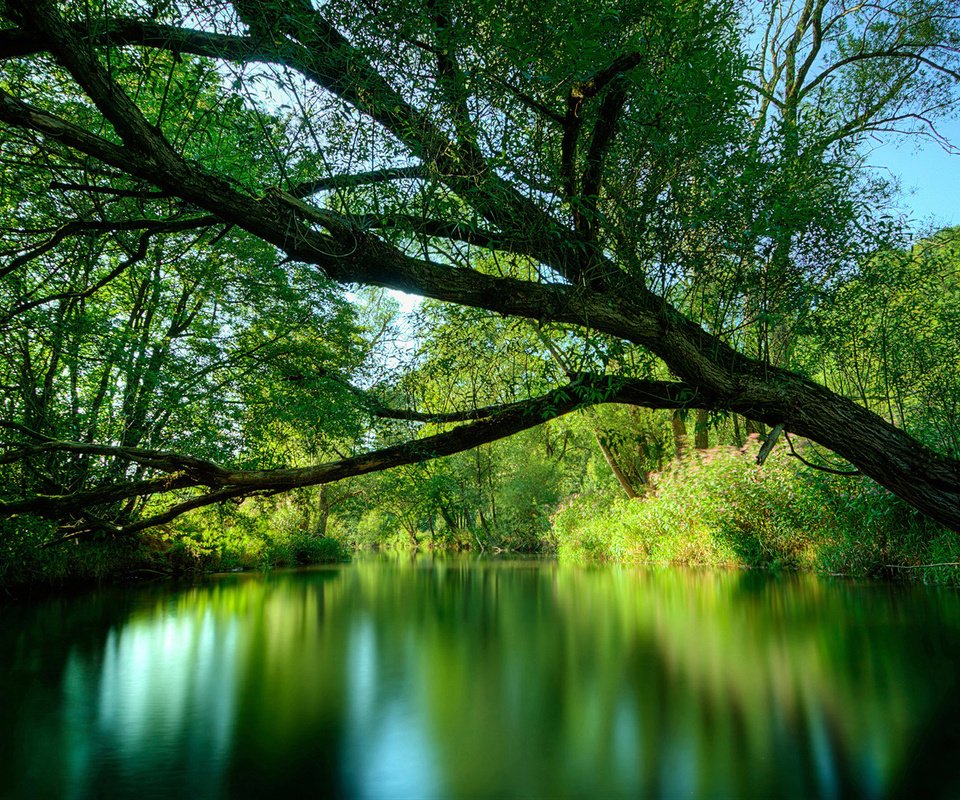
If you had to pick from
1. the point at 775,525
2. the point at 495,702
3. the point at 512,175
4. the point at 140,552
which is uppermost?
the point at 512,175

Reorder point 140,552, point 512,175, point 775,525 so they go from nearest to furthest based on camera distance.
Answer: point 512,175 → point 775,525 → point 140,552

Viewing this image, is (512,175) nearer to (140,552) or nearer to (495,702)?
(495,702)

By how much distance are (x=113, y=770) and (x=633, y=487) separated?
1972 cm

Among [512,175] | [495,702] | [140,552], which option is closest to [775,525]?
[495,702]

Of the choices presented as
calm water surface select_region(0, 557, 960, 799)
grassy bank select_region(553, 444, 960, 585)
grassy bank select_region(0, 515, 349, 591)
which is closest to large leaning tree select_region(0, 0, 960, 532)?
calm water surface select_region(0, 557, 960, 799)

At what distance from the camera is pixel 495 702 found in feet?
12.8

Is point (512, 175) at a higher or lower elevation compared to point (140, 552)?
higher

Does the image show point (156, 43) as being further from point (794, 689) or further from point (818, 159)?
point (794, 689)

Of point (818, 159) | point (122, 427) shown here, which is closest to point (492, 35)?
point (818, 159)

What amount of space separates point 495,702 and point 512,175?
3681 mm

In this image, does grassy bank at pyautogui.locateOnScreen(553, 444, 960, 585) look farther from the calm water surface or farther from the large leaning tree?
the large leaning tree

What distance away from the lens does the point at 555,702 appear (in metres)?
3.89

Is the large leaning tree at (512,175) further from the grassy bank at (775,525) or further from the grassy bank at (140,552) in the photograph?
the grassy bank at (775,525)

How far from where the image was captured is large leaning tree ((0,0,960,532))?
324cm
